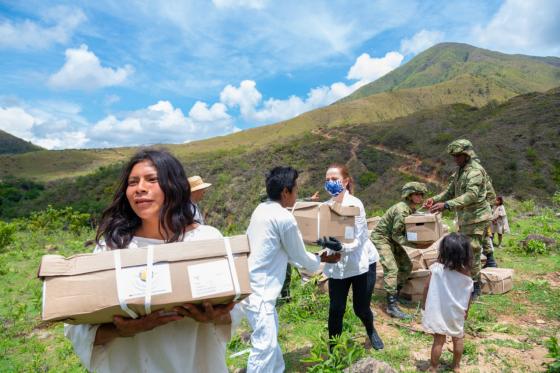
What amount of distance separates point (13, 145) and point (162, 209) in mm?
194320

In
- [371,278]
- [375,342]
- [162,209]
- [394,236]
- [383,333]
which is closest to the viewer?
[162,209]

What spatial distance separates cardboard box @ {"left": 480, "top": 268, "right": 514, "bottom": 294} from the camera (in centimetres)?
520

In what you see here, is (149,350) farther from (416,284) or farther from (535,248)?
(535,248)

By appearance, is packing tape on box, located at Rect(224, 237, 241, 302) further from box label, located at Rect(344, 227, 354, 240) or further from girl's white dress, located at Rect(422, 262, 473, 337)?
girl's white dress, located at Rect(422, 262, 473, 337)

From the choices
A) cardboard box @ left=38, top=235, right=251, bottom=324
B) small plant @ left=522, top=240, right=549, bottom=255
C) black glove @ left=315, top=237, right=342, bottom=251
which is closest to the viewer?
cardboard box @ left=38, top=235, right=251, bottom=324

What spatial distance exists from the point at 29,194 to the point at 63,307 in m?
52.2

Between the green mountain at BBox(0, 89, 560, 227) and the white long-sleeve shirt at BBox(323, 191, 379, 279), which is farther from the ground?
the green mountain at BBox(0, 89, 560, 227)

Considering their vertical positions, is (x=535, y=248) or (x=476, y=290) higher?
(x=535, y=248)

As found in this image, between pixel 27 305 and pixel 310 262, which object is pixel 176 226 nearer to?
pixel 310 262

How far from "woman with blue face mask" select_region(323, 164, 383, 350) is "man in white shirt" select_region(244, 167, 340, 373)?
518 mm

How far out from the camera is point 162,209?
A: 60.0 inches

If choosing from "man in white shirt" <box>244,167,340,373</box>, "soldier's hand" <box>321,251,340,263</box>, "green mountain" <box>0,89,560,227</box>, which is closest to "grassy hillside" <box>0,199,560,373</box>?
"man in white shirt" <box>244,167,340,373</box>

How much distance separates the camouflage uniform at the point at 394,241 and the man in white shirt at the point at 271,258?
7.16ft

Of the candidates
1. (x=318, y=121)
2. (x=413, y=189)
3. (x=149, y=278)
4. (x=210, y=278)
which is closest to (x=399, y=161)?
A: (x=413, y=189)
